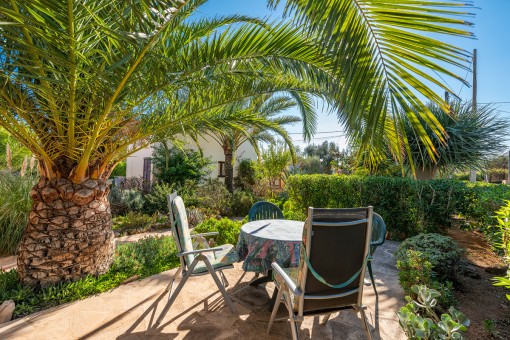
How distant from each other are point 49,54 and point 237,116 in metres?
3.11

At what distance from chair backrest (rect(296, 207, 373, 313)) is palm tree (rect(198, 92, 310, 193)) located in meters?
3.10

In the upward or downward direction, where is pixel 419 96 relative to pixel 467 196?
upward

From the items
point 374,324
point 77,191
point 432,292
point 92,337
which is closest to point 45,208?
point 77,191

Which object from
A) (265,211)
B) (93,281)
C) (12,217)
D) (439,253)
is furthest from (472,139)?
(12,217)

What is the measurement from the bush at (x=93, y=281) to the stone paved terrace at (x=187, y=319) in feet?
0.57

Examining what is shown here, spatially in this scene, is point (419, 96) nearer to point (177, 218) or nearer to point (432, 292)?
point (432, 292)

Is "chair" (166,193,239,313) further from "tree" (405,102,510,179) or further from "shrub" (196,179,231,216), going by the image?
"tree" (405,102,510,179)

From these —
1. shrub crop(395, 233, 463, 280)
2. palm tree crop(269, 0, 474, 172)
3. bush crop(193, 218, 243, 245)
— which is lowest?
bush crop(193, 218, 243, 245)

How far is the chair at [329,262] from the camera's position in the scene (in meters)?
2.12

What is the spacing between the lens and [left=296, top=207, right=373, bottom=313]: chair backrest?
2.12 meters

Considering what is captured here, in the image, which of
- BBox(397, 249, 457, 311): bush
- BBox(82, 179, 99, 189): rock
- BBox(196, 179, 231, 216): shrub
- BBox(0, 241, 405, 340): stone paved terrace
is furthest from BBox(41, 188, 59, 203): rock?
BBox(196, 179, 231, 216): shrub

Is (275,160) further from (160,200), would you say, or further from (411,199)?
(411,199)

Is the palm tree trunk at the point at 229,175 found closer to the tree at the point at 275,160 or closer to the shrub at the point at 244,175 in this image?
the tree at the point at 275,160

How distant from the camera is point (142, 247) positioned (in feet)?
16.1
